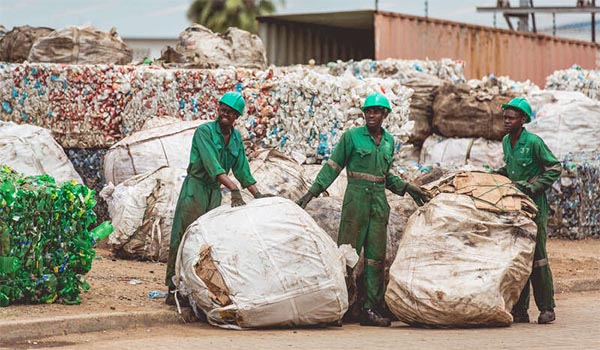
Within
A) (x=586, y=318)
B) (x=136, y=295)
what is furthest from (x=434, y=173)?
(x=136, y=295)

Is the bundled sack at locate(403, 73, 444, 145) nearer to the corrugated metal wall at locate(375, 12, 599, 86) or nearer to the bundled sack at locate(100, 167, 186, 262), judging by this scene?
the corrugated metal wall at locate(375, 12, 599, 86)

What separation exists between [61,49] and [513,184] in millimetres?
7076

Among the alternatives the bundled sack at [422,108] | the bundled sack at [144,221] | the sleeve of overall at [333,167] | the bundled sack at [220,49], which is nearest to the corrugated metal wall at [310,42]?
the bundled sack at [422,108]

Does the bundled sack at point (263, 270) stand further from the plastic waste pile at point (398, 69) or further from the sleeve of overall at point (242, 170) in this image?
the plastic waste pile at point (398, 69)

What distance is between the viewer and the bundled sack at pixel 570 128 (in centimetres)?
1498

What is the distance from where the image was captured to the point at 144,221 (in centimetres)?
1088

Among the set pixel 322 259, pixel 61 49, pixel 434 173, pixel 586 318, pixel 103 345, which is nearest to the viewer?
pixel 103 345

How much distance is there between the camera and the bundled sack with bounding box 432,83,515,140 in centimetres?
1519

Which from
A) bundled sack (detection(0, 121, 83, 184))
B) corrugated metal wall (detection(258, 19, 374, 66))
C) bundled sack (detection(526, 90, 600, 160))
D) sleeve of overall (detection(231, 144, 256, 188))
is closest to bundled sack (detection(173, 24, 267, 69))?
bundled sack (detection(0, 121, 83, 184))

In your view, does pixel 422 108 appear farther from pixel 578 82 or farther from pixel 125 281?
pixel 125 281

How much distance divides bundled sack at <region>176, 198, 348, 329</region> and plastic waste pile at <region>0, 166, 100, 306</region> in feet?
2.99

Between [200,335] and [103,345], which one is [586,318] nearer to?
[200,335]

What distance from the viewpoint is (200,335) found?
25.1 ft

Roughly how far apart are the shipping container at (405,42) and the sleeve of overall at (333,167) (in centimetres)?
1191
